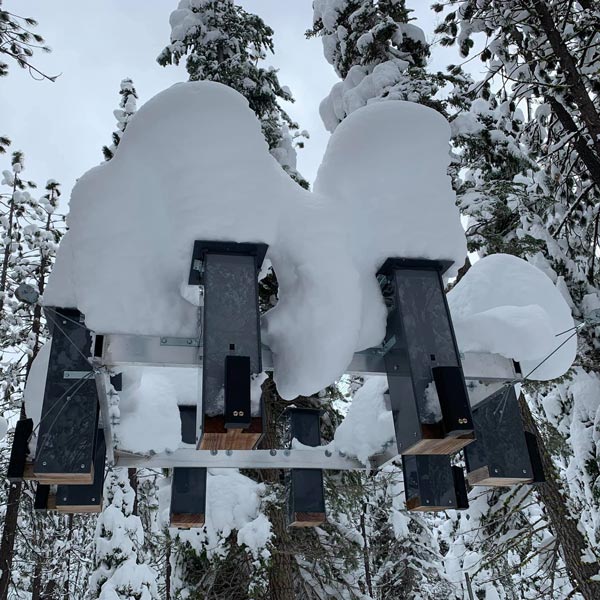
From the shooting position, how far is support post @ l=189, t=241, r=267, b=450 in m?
2.17

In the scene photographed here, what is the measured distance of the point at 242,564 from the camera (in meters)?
7.82

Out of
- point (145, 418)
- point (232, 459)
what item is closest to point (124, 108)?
point (145, 418)

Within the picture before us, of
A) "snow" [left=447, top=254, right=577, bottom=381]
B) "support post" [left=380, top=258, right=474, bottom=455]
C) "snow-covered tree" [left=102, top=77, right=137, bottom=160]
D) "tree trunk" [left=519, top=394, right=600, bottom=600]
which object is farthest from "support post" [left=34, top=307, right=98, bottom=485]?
"snow-covered tree" [left=102, top=77, right=137, bottom=160]

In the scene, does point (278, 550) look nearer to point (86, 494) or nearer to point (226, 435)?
point (86, 494)

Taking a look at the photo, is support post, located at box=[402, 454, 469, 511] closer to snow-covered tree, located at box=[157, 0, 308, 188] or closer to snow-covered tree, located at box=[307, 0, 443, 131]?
snow-covered tree, located at box=[307, 0, 443, 131]

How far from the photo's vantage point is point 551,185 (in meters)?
8.50

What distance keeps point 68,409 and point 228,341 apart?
38.8 inches

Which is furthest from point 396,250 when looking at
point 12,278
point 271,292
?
point 12,278

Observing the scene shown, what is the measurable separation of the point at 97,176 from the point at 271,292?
617 cm

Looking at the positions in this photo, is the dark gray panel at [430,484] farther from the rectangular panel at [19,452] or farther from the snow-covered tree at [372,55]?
the snow-covered tree at [372,55]

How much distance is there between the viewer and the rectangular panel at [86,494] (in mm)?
3156

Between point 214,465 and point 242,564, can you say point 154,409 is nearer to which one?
point 214,465

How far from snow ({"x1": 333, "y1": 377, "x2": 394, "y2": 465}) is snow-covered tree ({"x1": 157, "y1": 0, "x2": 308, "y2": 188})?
265 inches

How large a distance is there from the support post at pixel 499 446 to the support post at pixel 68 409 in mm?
1947
